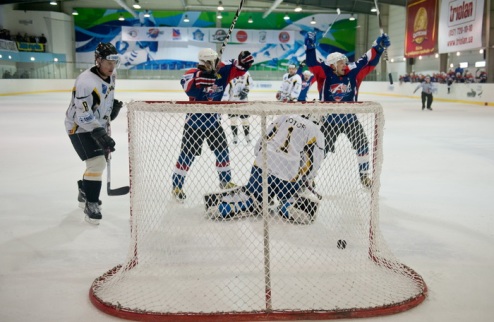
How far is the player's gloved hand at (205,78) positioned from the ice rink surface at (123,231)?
1.03 metres

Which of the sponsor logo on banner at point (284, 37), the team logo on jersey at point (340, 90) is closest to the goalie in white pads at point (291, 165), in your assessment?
the team logo on jersey at point (340, 90)

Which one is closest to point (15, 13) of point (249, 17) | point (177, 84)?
point (177, 84)

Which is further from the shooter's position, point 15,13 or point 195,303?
point 15,13

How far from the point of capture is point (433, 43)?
60.1ft

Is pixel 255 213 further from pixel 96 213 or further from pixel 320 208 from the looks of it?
pixel 96 213

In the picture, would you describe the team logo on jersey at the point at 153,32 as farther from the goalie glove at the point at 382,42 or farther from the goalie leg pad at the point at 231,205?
the goalie leg pad at the point at 231,205

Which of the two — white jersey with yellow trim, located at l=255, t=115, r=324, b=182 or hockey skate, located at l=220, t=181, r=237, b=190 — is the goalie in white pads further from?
hockey skate, located at l=220, t=181, r=237, b=190

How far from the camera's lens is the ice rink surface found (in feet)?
6.39

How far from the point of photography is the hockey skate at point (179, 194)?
11.3 feet

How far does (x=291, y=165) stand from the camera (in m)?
2.74

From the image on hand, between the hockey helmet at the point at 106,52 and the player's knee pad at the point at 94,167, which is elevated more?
the hockey helmet at the point at 106,52

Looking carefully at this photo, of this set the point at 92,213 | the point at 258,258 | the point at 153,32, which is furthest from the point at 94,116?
the point at 153,32

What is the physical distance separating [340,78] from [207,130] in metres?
1.26

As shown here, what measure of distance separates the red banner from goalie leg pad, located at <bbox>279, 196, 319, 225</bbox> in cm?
1728
